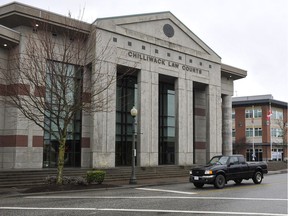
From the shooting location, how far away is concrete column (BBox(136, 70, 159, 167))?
28297 millimetres

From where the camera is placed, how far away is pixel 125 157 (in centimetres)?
3047

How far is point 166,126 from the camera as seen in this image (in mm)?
33625

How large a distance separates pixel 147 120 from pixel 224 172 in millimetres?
11901

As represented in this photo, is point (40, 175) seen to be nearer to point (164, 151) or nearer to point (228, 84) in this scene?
point (164, 151)

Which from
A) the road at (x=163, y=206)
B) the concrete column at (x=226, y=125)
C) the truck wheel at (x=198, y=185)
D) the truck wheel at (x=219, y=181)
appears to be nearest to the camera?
the road at (x=163, y=206)

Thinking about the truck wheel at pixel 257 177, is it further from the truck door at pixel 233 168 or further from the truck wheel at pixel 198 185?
the truck wheel at pixel 198 185

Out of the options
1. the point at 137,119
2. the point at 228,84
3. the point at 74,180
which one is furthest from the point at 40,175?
the point at 228,84

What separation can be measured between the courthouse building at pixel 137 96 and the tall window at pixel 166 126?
0.10 m

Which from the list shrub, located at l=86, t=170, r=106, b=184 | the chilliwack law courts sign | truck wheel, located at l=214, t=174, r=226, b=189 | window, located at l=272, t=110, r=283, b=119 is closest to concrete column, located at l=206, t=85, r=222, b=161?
the chilliwack law courts sign

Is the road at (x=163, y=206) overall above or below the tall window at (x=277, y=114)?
below

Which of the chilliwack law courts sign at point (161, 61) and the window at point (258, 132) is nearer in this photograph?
Answer: the chilliwack law courts sign at point (161, 61)

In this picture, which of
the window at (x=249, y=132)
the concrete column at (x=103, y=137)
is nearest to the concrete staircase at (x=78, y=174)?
Result: the concrete column at (x=103, y=137)

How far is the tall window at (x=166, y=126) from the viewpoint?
33.2m

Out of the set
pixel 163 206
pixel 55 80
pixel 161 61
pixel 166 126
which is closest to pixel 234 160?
pixel 163 206
